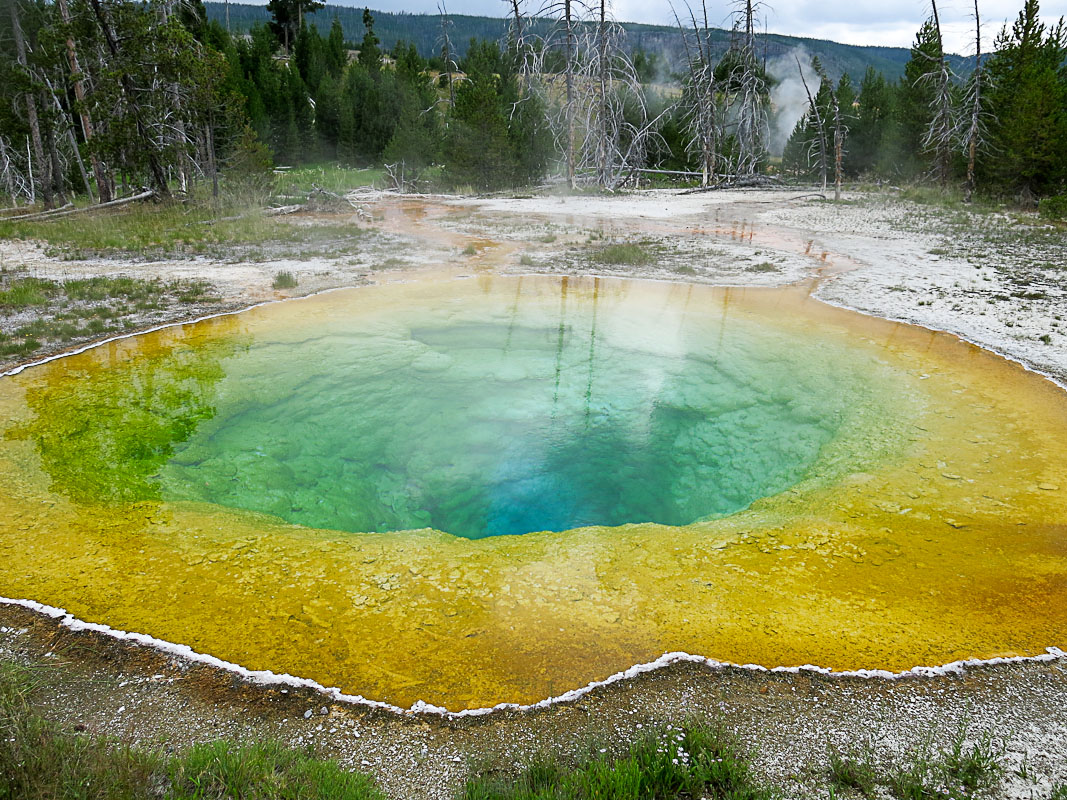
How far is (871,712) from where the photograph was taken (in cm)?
262

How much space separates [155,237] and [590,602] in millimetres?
12446

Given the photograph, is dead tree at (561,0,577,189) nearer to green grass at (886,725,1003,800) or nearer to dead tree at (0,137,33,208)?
dead tree at (0,137,33,208)

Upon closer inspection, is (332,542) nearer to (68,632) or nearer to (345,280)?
(68,632)

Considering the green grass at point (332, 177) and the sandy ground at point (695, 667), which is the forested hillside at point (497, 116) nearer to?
the green grass at point (332, 177)

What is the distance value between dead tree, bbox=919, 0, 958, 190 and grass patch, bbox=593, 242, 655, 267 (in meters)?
12.6

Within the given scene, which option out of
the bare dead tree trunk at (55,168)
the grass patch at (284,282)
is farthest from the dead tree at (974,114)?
the bare dead tree trunk at (55,168)

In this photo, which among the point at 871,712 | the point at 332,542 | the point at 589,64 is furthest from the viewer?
the point at 589,64

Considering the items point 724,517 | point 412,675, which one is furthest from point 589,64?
point 412,675

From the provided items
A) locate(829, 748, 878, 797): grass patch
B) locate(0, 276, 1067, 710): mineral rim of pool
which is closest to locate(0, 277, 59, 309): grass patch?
locate(0, 276, 1067, 710): mineral rim of pool

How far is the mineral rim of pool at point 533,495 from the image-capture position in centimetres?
311

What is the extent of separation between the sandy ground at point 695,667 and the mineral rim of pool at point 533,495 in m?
0.20

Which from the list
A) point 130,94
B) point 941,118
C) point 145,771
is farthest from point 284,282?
point 941,118

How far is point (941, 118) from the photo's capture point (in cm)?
2094

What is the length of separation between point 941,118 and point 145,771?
25424 mm
